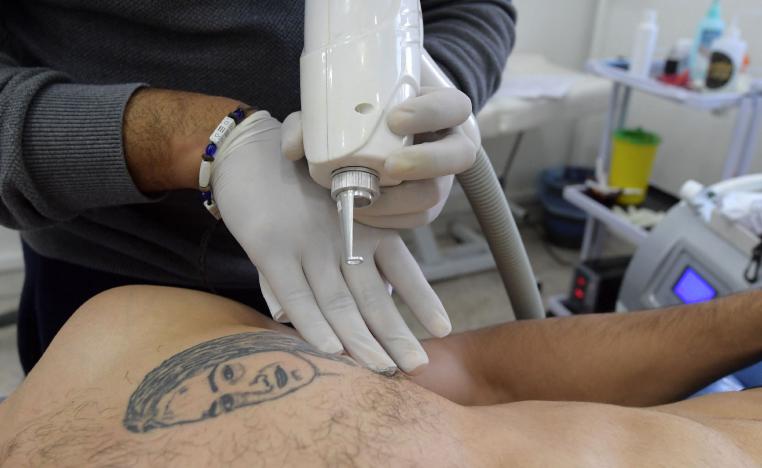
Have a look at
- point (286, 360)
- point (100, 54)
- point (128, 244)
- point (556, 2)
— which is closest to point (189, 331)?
point (286, 360)

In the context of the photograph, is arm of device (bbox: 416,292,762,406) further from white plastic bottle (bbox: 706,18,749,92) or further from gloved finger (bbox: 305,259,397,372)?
white plastic bottle (bbox: 706,18,749,92)

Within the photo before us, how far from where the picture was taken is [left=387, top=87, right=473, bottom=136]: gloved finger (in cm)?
57

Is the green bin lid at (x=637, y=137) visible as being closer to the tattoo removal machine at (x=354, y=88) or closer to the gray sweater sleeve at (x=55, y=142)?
the tattoo removal machine at (x=354, y=88)

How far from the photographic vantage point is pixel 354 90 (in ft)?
1.88

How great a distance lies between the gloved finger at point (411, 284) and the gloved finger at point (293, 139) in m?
0.16

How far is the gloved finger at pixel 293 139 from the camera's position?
2.10ft

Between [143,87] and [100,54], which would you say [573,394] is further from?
[100,54]

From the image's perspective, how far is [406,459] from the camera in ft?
1.68

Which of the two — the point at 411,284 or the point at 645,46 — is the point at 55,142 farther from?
the point at 645,46

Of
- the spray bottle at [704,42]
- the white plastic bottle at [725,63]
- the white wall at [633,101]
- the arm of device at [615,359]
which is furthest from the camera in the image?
the white wall at [633,101]

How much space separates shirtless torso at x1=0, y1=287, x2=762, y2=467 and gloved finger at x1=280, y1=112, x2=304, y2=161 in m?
0.20

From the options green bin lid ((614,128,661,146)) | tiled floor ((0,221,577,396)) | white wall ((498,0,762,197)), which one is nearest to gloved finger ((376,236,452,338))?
tiled floor ((0,221,577,396))

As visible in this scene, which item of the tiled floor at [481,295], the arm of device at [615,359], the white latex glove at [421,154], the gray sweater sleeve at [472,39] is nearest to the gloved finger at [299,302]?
the white latex glove at [421,154]

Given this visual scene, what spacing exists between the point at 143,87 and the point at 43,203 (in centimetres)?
18
